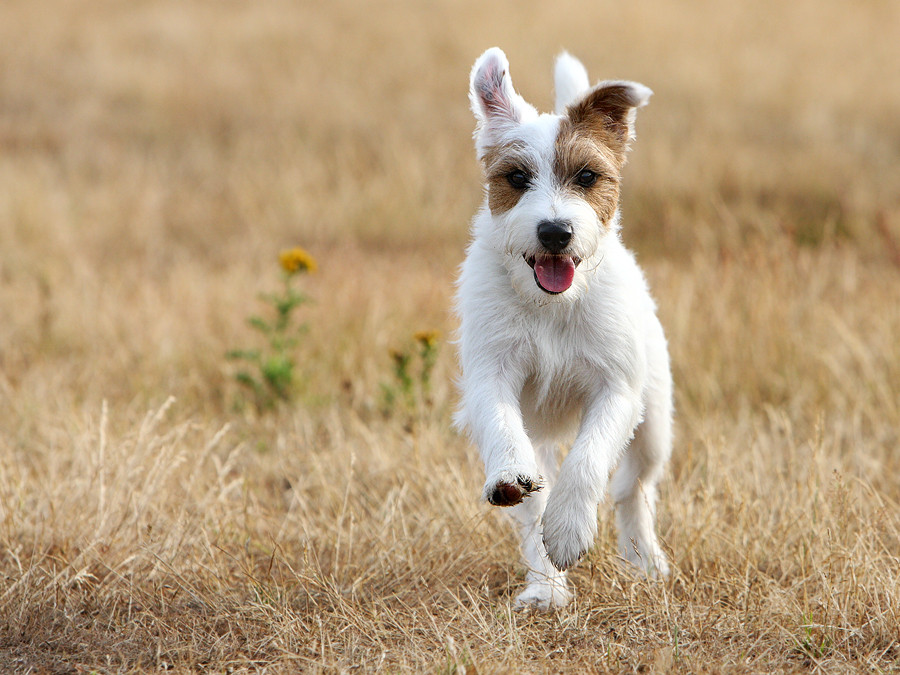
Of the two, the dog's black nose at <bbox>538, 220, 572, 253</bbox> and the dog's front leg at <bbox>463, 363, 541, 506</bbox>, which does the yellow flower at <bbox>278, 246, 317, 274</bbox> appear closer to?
the dog's front leg at <bbox>463, 363, 541, 506</bbox>

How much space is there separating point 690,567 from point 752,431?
1716 millimetres

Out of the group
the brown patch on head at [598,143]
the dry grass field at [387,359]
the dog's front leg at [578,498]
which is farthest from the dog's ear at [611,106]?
the dry grass field at [387,359]

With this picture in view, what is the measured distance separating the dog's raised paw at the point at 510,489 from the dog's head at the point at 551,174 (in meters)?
0.60

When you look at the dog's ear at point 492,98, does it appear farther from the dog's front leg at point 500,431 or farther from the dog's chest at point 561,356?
the dog's front leg at point 500,431

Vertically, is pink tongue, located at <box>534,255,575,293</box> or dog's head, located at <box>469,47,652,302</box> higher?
dog's head, located at <box>469,47,652,302</box>

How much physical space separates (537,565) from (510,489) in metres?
0.90

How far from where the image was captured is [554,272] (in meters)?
3.31

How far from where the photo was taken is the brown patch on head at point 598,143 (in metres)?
3.37

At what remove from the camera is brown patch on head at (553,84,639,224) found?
3365 millimetres

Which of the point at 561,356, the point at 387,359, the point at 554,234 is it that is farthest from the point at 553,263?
the point at 387,359

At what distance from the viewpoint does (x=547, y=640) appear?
3.55m

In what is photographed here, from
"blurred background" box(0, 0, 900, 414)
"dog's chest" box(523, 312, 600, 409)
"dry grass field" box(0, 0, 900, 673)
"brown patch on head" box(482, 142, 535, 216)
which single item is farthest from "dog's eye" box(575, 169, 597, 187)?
"blurred background" box(0, 0, 900, 414)

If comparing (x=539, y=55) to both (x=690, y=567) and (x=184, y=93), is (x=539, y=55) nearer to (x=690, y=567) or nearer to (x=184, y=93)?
(x=184, y=93)

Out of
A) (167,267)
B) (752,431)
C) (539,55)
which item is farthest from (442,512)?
(539,55)
